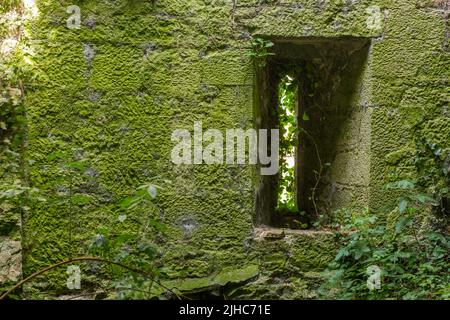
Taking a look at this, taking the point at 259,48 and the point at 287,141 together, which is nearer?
the point at 259,48

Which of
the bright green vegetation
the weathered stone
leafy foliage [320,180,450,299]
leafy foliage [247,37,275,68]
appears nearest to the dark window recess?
the bright green vegetation

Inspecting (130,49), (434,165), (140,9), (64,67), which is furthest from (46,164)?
(434,165)

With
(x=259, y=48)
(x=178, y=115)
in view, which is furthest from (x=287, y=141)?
(x=178, y=115)

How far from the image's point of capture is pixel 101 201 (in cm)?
319

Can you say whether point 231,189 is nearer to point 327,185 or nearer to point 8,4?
point 327,185

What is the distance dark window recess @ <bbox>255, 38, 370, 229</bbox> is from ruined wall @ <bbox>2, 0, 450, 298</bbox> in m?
0.20

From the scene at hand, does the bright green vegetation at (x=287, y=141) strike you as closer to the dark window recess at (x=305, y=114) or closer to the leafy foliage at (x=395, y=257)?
the dark window recess at (x=305, y=114)

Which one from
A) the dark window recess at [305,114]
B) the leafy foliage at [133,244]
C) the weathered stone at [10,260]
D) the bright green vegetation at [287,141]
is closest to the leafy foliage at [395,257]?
the dark window recess at [305,114]

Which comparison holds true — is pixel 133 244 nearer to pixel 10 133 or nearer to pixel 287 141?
pixel 10 133

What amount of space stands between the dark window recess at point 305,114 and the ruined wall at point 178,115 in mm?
203

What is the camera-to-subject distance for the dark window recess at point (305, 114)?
3.52 m

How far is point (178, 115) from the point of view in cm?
322

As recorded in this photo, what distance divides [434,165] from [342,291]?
39.5 inches

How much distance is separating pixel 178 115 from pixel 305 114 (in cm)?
119
